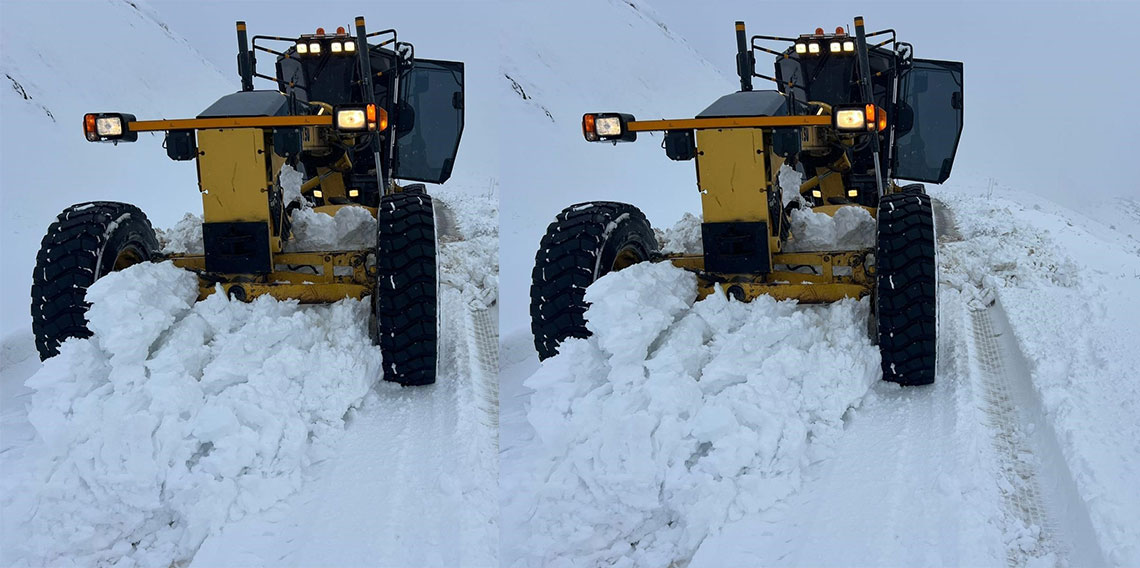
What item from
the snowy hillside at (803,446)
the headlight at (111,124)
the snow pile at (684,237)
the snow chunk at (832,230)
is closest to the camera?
the snowy hillside at (803,446)

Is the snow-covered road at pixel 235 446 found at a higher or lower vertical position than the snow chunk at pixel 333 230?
lower

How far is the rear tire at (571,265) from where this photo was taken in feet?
16.9

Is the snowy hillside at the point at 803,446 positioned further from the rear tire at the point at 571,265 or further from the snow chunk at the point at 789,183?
the snow chunk at the point at 789,183

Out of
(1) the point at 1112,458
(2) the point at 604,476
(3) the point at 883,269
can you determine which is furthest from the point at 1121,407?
(2) the point at 604,476

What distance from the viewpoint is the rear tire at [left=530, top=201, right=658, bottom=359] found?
5.15 meters

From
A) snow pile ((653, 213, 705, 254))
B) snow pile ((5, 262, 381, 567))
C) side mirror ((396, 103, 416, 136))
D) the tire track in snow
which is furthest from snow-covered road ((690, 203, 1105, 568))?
side mirror ((396, 103, 416, 136))

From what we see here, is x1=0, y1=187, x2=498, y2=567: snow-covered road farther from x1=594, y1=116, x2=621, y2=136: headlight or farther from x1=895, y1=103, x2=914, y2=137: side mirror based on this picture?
x1=895, y1=103, x2=914, y2=137: side mirror

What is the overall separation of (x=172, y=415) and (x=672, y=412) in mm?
2086

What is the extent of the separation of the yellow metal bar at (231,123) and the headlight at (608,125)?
56.6 inches

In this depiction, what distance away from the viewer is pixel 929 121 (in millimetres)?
7035

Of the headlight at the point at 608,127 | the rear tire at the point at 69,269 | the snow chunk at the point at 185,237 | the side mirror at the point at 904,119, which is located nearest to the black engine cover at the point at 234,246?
the rear tire at the point at 69,269

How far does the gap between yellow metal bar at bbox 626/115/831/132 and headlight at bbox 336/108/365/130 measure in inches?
54.1

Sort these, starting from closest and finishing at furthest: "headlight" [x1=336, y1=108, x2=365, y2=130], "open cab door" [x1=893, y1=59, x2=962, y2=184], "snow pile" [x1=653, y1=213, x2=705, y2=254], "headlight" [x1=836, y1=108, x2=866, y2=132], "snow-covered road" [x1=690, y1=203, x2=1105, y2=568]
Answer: "snow-covered road" [x1=690, y1=203, x2=1105, y2=568] → "headlight" [x1=836, y1=108, x2=866, y2=132] → "headlight" [x1=336, y1=108, x2=365, y2=130] → "snow pile" [x1=653, y1=213, x2=705, y2=254] → "open cab door" [x1=893, y1=59, x2=962, y2=184]

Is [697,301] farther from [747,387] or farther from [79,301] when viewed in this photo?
[79,301]
